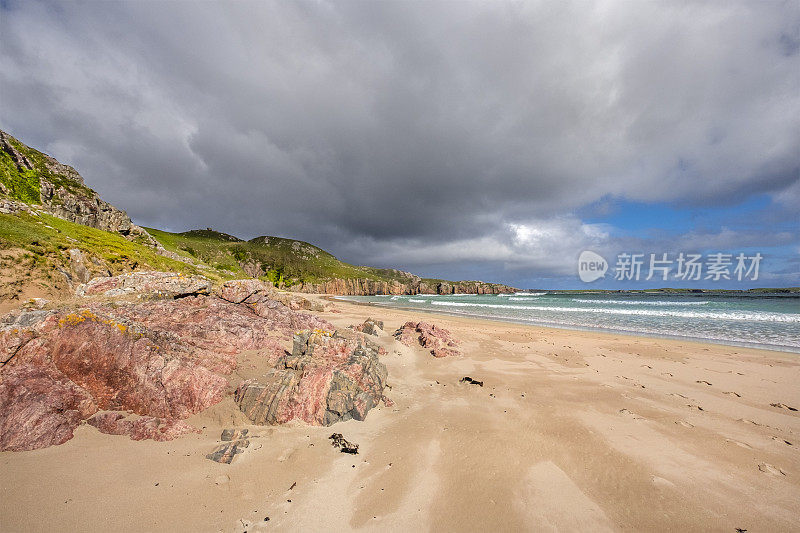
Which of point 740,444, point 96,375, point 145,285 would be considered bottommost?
point 740,444

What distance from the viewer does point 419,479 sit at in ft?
15.3

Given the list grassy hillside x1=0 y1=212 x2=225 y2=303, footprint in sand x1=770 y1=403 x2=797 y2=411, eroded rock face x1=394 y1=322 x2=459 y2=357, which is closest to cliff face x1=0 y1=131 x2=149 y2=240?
grassy hillside x1=0 y1=212 x2=225 y2=303

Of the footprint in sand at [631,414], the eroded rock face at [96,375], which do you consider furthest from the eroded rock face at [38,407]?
the footprint in sand at [631,414]

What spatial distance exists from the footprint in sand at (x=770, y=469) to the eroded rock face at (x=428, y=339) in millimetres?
8869

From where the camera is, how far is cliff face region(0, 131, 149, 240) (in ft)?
94.0

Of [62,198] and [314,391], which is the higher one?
[62,198]

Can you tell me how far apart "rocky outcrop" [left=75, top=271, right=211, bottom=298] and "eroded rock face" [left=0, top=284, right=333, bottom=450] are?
2769mm

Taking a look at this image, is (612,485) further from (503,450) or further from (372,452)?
(372,452)

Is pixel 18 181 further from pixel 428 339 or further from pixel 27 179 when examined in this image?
pixel 428 339

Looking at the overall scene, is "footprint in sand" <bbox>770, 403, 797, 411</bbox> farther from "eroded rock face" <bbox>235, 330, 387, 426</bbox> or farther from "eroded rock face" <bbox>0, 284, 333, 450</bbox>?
"eroded rock face" <bbox>0, 284, 333, 450</bbox>

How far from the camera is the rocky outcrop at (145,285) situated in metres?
9.58

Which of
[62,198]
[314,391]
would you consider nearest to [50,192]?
[62,198]

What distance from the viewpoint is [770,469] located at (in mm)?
5094

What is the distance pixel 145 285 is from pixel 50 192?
4153 centimetres
